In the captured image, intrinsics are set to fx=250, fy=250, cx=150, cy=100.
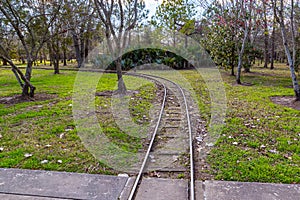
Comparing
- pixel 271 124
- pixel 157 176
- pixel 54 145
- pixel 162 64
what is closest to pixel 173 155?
pixel 157 176

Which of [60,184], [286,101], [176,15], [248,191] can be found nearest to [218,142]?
[248,191]

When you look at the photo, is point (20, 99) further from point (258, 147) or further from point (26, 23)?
point (258, 147)

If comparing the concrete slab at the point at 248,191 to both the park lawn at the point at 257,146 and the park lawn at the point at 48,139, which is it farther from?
the park lawn at the point at 48,139

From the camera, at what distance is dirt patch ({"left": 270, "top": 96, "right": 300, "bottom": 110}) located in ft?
25.1

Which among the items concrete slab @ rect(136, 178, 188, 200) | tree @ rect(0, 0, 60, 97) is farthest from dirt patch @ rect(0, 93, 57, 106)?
concrete slab @ rect(136, 178, 188, 200)

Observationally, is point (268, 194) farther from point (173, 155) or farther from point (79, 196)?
point (79, 196)

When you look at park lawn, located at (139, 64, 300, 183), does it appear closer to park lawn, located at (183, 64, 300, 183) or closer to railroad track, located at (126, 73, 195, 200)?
park lawn, located at (183, 64, 300, 183)

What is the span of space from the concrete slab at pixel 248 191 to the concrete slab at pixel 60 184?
1.14 meters

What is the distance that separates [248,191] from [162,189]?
1.05 m

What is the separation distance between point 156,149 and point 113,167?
970 mm

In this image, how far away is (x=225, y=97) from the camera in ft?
30.7

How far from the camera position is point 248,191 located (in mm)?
3070

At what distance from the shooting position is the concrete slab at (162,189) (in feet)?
9.78

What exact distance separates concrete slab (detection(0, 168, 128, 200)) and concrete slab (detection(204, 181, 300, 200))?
3.75 ft
